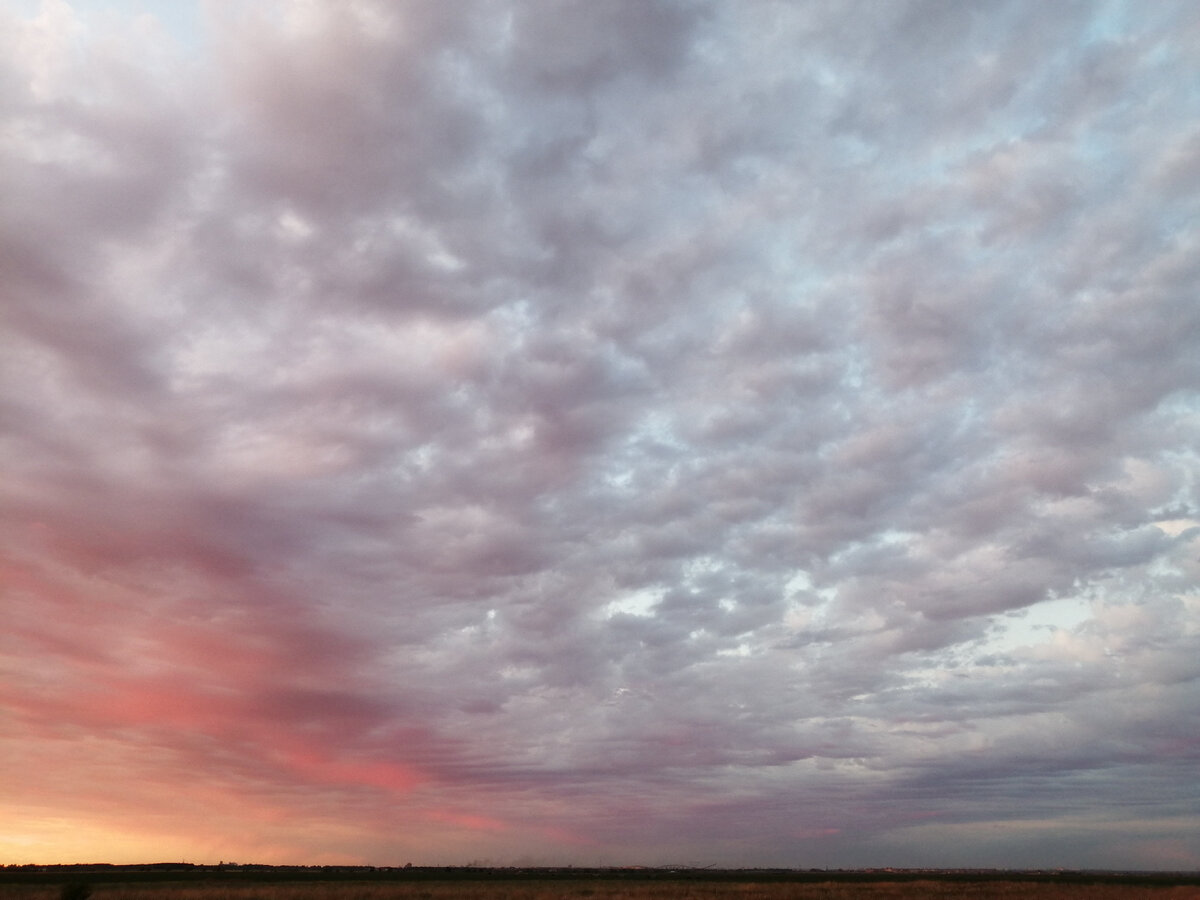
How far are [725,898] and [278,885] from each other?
40252mm

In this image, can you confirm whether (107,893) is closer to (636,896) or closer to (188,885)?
(188,885)

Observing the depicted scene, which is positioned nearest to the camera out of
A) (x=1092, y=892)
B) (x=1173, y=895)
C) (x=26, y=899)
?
(x=26, y=899)

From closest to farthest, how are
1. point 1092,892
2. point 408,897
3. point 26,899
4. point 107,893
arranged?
point 26,899
point 107,893
point 408,897
point 1092,892

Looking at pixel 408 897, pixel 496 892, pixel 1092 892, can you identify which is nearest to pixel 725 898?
pixel 496 892

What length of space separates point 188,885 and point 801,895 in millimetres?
52961

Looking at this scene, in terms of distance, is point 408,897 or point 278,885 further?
point 278,885

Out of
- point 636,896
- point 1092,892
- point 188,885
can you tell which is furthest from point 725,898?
point 188,885

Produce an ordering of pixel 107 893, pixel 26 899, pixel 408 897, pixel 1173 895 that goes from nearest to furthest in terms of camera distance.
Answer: pixel 26 899 < pixel 107 893 < pixel 408 897 < pixel 1173 895

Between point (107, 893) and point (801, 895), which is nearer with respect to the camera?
point (107, 893)

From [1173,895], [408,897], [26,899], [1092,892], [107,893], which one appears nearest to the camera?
[26,899]

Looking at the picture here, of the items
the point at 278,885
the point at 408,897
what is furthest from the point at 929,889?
the point at 278,885

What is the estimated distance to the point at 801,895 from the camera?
72.0 meters

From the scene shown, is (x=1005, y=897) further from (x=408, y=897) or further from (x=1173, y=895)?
(x=408, y=897)

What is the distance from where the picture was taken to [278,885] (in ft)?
248
